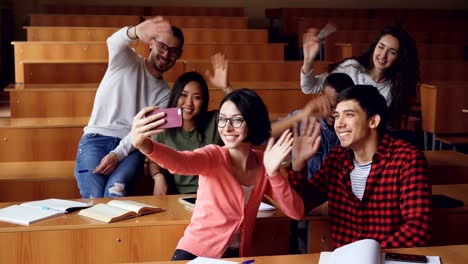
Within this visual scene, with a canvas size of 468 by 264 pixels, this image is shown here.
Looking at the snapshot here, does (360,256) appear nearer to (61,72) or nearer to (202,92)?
(202,92)

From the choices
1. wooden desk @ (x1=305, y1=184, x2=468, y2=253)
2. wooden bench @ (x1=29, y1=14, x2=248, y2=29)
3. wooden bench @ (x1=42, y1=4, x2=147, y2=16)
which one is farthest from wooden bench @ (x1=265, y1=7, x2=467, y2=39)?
wooden desk @ (x1=305, y1=184, x2=468, y2=253)

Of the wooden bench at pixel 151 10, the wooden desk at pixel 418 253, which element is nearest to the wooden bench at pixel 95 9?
the wooden bench at pixel 151 10

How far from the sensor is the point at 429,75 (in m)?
6.58

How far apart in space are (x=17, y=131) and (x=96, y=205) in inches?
65.3


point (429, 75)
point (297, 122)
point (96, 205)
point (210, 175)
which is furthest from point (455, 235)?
point (429, 75)

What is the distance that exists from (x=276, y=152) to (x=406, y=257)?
51cm

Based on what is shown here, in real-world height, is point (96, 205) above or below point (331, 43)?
below

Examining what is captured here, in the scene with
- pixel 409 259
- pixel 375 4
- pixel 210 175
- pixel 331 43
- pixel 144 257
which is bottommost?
pixel 144 257

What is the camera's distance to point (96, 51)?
6605mm

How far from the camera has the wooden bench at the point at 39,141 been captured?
4.07m

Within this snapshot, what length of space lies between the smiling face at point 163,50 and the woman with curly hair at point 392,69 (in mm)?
691

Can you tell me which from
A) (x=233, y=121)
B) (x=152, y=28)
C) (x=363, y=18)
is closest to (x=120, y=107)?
(x=152, y=28)

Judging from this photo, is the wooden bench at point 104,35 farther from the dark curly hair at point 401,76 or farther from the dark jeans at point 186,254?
the dark jeans at point 186,254

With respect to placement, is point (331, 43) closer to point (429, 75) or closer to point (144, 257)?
point (429, 75)
